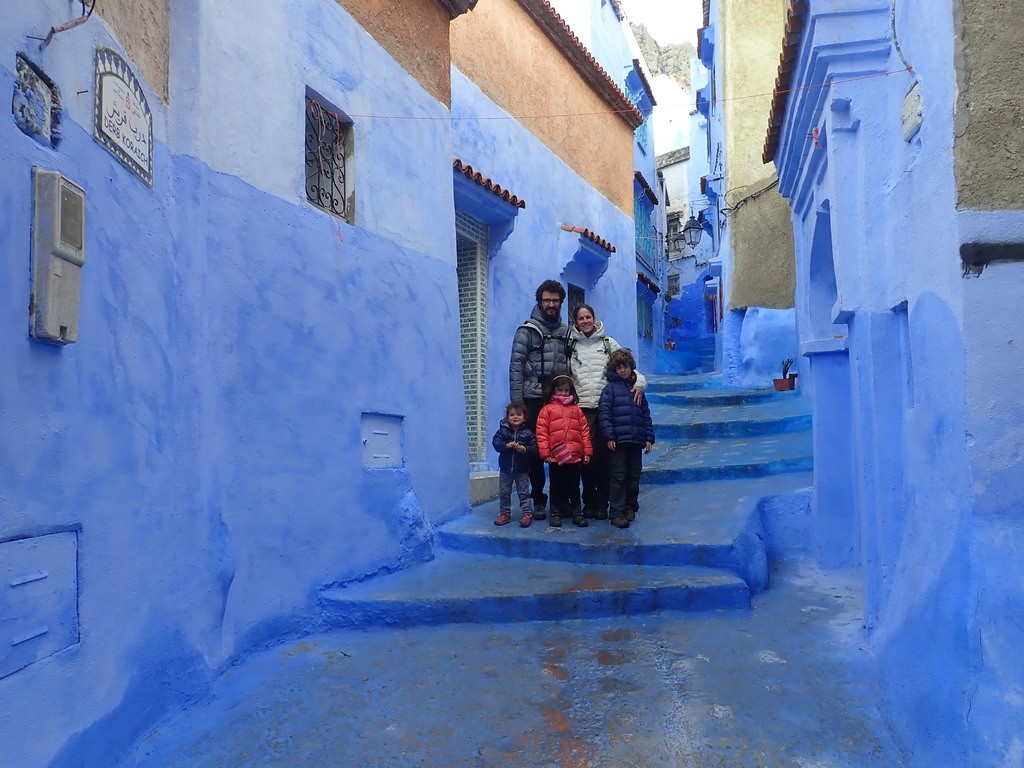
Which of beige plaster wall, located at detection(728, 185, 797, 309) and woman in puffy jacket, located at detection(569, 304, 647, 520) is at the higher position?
beige plaster wall, located at detection(728, 185, 797, 309)

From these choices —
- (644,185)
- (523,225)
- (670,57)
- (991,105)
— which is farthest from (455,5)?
(670,57)

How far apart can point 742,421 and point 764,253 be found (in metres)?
4.44

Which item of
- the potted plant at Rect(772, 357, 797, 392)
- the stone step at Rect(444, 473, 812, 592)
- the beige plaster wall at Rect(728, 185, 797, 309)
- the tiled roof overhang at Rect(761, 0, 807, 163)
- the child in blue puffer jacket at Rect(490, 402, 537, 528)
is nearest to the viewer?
the tiled roof overhang at Rect(761, 0, 807, 163)

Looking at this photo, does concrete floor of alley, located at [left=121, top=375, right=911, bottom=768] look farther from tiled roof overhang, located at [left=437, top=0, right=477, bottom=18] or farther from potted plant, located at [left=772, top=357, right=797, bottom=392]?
potted plant, located at [left=772, top=357, right=797, bottom=392]

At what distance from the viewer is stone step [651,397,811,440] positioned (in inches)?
343

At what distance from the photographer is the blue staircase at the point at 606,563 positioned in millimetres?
4445

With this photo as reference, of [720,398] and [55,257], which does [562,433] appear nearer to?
[55,257]

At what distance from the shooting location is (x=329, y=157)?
16.1 ft

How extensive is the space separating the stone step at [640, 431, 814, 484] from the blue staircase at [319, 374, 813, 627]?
0.05 feet

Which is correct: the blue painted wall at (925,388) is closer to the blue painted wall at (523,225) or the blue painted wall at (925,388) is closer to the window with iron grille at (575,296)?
the blue painted wall at (523,225)

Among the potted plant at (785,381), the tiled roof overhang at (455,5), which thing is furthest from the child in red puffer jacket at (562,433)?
the potted plant at (785,381)

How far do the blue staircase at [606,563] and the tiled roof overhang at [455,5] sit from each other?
13.7ft

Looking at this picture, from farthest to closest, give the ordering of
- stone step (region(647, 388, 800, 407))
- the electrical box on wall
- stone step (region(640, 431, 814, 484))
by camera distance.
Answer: stone step (region(647, 388, 800, 407)), stone step (region(640, 431, 814, 484)), the electrical box on wall

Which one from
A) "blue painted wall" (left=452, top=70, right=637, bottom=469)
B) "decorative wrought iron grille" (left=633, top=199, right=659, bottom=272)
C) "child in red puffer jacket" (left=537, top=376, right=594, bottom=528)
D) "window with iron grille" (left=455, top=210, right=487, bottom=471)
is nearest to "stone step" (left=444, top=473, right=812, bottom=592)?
"child in red puffer jacket" (left=537, top=376, right=594, bottom=528)
